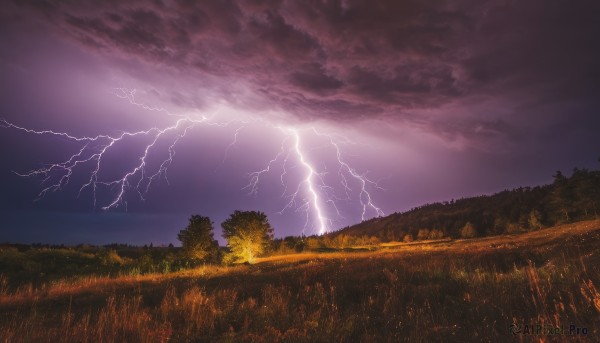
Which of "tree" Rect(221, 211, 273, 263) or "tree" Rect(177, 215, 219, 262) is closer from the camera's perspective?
"tree" Rect(177, 215, 219, 262)

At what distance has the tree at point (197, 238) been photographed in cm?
3606

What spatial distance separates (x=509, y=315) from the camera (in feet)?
15.5

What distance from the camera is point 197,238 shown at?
36.3 metres

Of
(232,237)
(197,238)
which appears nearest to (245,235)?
(232,237)

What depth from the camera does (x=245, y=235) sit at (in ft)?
129

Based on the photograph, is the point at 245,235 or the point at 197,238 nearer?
the point at 197,238

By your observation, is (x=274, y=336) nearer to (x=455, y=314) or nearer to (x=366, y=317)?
(x=366, y=317)

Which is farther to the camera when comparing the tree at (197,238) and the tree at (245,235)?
the tree at (245,235)

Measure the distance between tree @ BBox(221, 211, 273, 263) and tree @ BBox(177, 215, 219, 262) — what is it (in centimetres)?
271

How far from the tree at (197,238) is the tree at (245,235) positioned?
2.71m

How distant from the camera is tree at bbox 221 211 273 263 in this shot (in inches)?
1544

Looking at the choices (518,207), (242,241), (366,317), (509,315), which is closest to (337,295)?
(366,317)

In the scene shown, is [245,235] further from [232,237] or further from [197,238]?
[197,238]

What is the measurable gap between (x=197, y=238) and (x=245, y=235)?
220 inches
